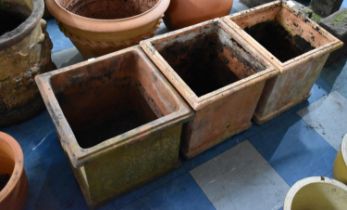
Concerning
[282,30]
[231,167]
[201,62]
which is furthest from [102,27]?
[282,30]

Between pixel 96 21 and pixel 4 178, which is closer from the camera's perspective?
pixel 4 178

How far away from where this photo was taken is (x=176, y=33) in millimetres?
1710

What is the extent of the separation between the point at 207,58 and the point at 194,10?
419mm

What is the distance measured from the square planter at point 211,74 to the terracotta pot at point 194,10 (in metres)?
0.40

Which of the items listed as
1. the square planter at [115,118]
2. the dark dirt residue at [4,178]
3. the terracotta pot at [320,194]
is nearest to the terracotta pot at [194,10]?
the square planter at [115,118]

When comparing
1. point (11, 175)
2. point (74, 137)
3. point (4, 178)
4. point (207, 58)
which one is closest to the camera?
point (74, 137)

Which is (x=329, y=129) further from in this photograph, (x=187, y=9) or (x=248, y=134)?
(x=187, y=9)

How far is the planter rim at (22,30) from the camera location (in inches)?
58.0

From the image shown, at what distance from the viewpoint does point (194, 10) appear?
217 centimetres

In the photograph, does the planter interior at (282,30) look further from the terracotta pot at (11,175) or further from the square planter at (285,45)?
the terracotta pot at (11,175)

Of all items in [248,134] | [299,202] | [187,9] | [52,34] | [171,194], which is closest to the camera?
[299,202]

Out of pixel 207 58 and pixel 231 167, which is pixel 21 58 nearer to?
pixel 207 58

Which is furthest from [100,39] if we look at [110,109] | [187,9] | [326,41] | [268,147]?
[326,41]

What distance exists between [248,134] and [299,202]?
1.72 ft
